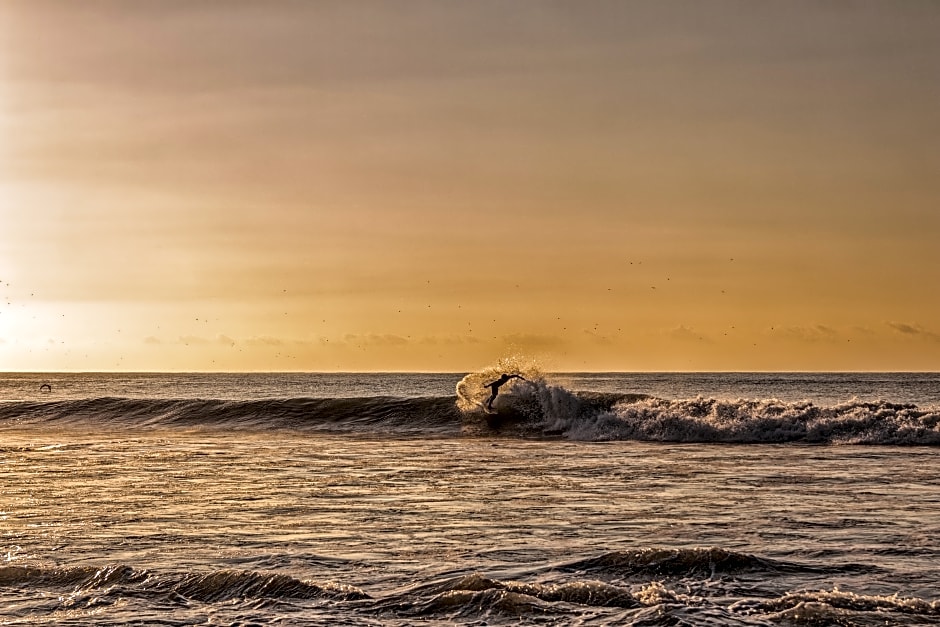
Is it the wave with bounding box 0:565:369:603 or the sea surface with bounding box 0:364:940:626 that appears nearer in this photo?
the sea surface with bounding box 0:364:940:626

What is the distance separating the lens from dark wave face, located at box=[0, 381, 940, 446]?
32219mm

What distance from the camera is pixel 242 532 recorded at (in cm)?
1417

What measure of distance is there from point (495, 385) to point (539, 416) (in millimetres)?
3478

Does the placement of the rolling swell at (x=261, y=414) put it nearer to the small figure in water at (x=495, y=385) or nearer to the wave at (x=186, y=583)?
the small figure in water at (x=495, y=385)

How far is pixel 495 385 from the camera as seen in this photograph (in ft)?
138

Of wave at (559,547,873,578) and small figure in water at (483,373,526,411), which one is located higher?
small figure in water at (483,373,526,411)

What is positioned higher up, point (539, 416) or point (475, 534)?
point (539, 416)

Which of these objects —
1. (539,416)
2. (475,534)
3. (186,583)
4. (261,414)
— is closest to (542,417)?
(539,416)

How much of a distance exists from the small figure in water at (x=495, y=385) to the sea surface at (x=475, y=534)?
1068 cm

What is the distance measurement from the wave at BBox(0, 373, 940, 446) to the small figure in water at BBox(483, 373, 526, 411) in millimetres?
250

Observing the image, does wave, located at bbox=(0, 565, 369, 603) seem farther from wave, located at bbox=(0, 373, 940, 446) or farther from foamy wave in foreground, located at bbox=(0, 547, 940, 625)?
wave, located at bbox=(0, 373, 940, 446)

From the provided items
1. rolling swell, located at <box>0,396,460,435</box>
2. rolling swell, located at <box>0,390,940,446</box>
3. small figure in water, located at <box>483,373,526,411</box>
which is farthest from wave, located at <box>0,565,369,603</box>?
small figure in water, located at <box>483,373,526,411</box>

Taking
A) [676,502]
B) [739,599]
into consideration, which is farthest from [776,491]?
[739,599]

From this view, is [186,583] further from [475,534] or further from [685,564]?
[685,564]
